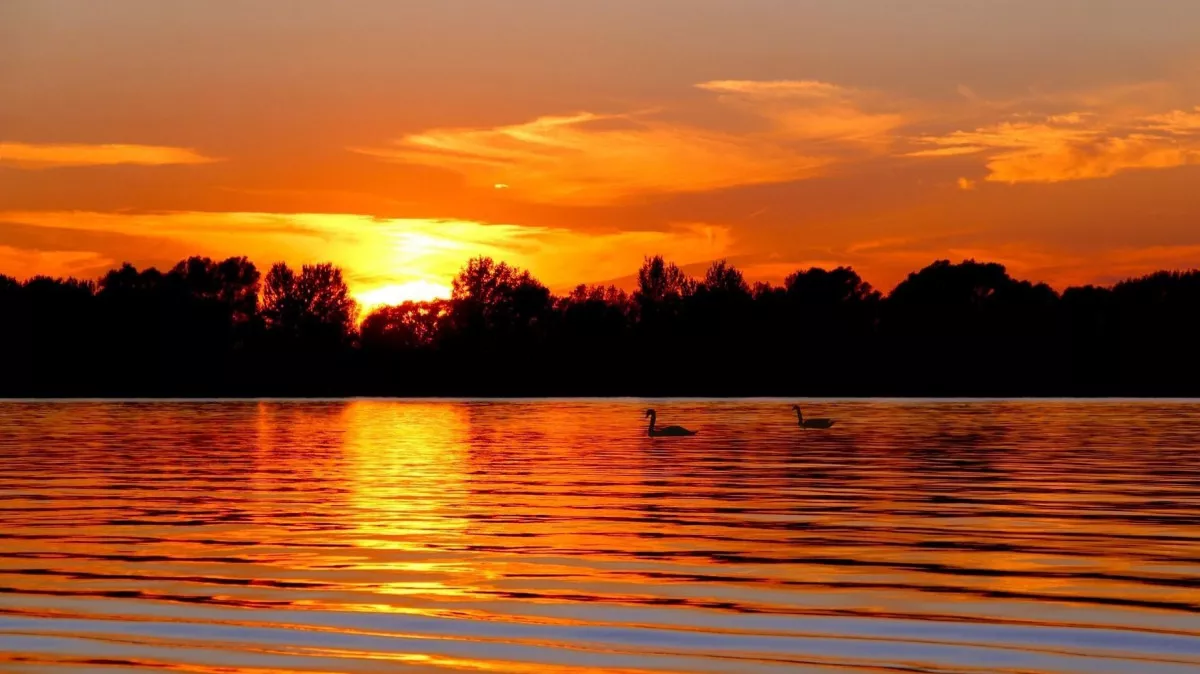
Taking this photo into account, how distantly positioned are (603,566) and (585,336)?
544 ft

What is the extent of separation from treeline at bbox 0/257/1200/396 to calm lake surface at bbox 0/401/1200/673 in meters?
135

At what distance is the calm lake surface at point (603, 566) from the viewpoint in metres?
14.2

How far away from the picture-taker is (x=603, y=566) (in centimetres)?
2033

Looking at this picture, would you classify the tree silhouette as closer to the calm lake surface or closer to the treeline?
the treeline

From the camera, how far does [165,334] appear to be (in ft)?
595

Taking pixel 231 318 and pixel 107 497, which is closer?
pixel 107 497

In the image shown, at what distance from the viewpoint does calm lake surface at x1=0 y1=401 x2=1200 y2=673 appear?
1423 centimetres

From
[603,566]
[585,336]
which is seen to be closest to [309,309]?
[585,336]

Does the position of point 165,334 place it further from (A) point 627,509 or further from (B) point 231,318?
(A) point 627,509

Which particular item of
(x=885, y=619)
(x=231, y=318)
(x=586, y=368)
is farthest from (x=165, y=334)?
(x=885, y=619)

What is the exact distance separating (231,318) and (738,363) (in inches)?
2392

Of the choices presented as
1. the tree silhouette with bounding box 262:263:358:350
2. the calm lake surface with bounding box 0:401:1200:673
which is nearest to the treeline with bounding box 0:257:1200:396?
the tree silhouette with bounding box 262:263:358:350

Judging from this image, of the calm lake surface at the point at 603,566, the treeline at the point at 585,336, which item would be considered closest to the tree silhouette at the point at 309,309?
the treeline at the point at 585,336

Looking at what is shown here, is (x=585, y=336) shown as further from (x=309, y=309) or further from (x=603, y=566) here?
(x=603, y=566)
